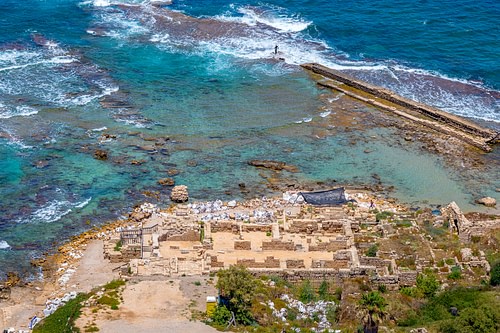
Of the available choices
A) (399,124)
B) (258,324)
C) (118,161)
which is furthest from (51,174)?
(399,124)

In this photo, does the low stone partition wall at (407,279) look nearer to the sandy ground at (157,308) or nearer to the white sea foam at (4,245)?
the sandy ground at (157,308)

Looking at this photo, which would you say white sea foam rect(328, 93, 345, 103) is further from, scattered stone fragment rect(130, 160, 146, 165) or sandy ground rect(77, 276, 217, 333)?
sandy ground rect(77, 276, 217, 333)

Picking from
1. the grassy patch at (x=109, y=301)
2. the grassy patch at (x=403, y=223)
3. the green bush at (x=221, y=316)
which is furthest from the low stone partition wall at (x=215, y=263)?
the grassy patch at (x=403, y=223)

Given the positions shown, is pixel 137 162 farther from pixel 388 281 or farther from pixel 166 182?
pixel 388 281

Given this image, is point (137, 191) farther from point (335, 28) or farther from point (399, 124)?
point (335, 28)

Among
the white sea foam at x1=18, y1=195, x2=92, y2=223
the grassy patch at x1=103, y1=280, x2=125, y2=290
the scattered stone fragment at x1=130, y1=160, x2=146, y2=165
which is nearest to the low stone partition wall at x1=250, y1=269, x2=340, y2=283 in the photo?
the grassy patch at x1=103, y1=280, x2=125, y2=290

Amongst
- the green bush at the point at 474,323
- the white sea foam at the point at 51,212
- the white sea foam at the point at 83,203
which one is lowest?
the white sea foam at the point at 51,212
